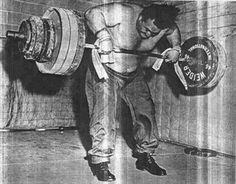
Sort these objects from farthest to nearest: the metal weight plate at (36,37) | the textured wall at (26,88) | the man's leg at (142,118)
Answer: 1. the textured wall at (26,88)
2. the man's leg at (142,118)
3. the metal weight plate at (36,37)

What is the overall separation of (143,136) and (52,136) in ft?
1.08

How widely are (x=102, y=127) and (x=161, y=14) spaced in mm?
485

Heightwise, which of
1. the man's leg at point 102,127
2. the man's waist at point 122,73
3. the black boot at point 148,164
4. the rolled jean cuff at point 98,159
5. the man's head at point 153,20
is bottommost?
the black boot at point 148,164

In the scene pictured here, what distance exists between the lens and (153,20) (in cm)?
103

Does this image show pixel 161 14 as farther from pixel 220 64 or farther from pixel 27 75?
pixel 27 75

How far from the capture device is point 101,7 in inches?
34.8

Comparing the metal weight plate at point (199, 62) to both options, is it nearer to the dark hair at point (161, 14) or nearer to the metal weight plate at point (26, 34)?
the dark hair at point (161, 14)

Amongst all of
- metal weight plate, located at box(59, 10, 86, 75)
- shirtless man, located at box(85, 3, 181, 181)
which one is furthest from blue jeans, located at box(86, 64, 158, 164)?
metal weight plate, located at box(59, 10, 86, 75)

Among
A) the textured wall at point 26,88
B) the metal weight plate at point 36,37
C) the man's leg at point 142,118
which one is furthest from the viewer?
the textured wall at point 26,88

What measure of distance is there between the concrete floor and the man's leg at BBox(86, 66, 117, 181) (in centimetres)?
4

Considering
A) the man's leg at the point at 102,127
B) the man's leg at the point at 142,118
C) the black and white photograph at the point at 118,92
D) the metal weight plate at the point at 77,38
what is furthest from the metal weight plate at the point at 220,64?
the metal weight plate at the point at 77,38

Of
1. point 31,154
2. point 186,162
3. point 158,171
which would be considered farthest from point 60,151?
point 186,162

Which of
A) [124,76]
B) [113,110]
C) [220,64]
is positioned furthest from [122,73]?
[220,64]

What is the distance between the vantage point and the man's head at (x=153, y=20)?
1018 millimetres
